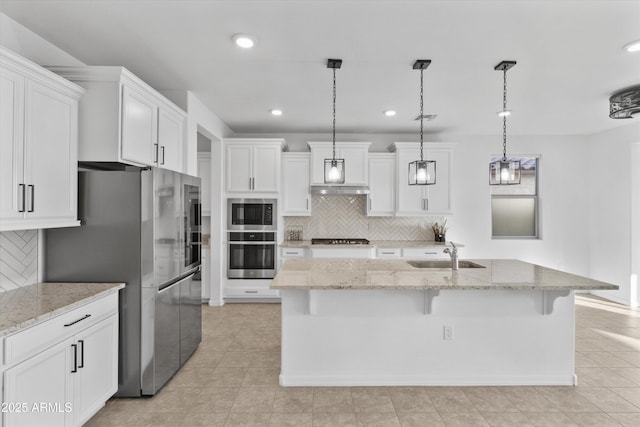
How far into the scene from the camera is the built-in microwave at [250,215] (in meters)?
5.35

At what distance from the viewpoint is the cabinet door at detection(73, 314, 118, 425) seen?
2.14 m

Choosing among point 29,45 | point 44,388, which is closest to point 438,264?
point 44,388

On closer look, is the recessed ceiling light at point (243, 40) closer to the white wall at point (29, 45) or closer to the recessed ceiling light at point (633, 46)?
the white wall at point (29, 45)

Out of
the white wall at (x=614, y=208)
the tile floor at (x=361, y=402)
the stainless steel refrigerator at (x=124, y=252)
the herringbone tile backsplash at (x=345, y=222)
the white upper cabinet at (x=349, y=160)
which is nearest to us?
the tile floor at (x=361, y=402)

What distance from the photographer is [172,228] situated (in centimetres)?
296

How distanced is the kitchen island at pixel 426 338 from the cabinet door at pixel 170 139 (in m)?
1.63

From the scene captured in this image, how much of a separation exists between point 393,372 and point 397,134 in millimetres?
4101

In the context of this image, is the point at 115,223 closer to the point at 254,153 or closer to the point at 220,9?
the point at 220,9

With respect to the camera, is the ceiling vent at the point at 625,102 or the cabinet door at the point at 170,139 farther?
the ceiling vent at the point at 625,102

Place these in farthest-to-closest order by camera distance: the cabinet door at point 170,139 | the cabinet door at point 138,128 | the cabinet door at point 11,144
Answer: the cabinet door at point 170,139 → the cabinet door at point 138,128 → the cabinet door at point 11,144

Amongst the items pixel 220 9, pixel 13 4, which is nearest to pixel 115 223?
pixel 13 4

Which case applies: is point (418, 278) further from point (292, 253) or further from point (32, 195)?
point (292, 253)

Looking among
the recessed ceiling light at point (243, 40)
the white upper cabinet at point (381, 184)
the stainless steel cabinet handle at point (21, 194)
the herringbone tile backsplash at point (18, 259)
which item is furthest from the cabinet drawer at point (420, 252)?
the stainless steel cabinet handle at point (21, 194)

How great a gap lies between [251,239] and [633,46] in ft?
15.3
